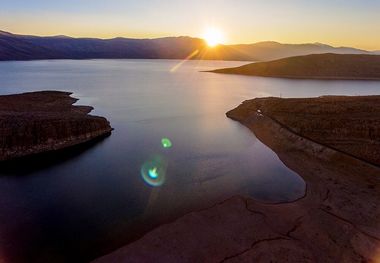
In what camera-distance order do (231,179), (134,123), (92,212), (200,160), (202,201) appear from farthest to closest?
(134,123) → (200,160) → (231,179) → (202,201) → (92,212)

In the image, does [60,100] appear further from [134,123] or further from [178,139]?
[178,139]

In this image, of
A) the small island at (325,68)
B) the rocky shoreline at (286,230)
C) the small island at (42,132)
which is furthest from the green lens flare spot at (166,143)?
the small island at (325,68)

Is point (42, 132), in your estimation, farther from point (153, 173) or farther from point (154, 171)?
point (153, 173)

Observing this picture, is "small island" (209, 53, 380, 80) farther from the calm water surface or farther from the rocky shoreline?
the rocky shoreline

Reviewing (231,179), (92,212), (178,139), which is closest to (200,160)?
(231,179)

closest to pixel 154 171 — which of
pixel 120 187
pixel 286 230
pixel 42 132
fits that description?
pixel 120 187

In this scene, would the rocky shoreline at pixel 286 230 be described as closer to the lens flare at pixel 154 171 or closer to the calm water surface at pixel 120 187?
the calm water surface at pixel 120 187
